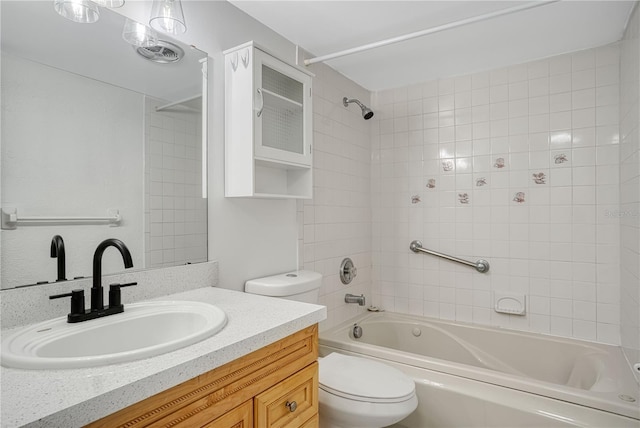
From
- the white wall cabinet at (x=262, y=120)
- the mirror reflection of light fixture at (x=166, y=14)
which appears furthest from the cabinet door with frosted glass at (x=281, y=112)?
the mirror reflection of light fixture at (x=166, y=14)

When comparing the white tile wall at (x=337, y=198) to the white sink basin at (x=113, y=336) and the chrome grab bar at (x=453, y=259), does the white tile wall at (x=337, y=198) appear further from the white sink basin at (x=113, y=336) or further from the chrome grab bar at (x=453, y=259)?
the white sink basin at (x=113, y=336)

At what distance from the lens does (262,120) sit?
5.42 ft

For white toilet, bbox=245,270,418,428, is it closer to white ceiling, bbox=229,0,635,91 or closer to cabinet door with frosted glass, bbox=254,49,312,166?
cabinet door with frosted glass, bbox=254,49,312,166

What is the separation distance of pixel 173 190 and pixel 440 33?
1702 millimetres

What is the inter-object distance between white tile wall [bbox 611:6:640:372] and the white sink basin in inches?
75.6

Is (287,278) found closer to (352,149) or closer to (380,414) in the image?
(380,414)

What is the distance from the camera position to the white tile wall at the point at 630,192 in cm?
167

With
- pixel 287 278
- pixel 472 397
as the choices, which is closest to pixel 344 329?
pixel 287 278

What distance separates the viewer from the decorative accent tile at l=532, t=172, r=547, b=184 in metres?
2.30

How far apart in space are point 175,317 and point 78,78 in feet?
2.74

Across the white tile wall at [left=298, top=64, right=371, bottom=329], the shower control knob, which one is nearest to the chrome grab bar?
the white tile wall at [left=298, top=64, right=371, bottom=329]

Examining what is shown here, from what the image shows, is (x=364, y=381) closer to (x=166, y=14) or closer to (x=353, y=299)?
(x=353, y=299)

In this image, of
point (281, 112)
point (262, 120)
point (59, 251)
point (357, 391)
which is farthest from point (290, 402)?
point (281, 112)

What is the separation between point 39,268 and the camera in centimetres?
105
